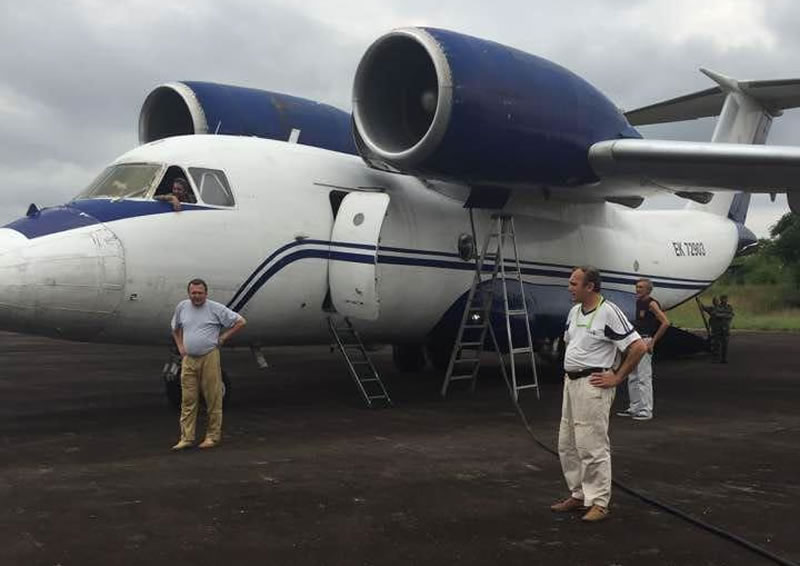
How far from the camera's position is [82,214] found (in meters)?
8.31

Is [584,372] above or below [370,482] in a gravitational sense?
above

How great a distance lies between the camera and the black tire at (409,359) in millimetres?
13883

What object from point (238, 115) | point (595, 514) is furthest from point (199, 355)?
point (238, 115)

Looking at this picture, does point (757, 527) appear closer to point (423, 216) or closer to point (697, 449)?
point (697, 449)

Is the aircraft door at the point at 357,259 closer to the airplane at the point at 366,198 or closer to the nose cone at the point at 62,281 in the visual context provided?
the airplane at the point at 366,198

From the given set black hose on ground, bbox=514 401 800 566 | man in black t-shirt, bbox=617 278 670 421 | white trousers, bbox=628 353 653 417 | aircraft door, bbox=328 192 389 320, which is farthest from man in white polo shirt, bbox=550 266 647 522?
aircraft door, bbox=328 192 389 320

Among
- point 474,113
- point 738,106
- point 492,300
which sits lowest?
point 492,300

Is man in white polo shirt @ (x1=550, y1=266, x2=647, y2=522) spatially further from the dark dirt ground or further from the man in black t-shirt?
the man in black t-shirt

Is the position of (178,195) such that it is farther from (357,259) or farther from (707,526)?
(707,526)

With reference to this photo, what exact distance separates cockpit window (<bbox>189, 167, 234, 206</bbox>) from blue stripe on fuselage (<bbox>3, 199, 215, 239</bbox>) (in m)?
0.21

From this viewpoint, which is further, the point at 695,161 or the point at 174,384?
the point at 695,161

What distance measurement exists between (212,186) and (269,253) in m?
0.97

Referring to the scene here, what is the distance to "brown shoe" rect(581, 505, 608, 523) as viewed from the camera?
4984mm

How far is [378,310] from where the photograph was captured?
9594 mm
